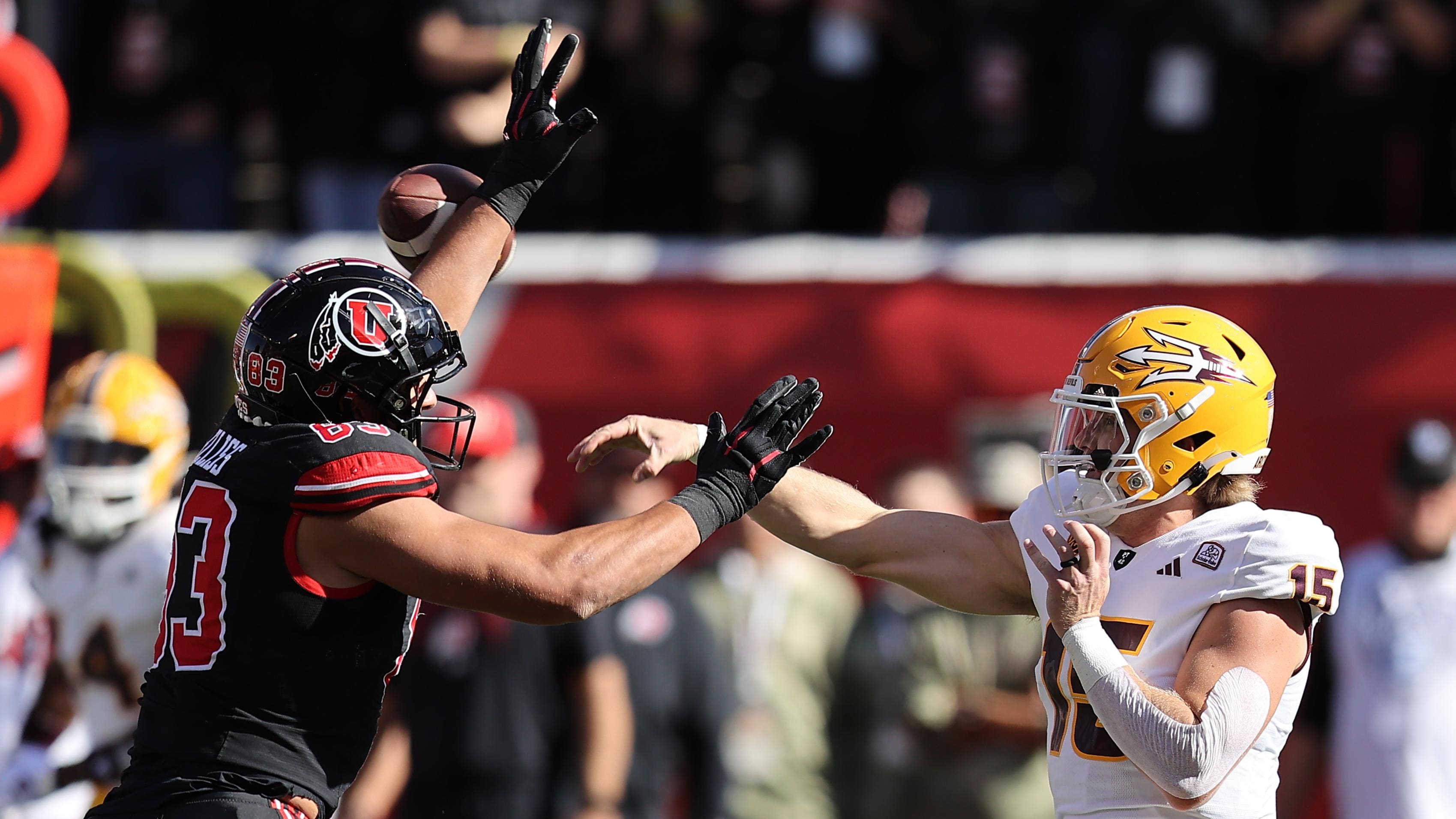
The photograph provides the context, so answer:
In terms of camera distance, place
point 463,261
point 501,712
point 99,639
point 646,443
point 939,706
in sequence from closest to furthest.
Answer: point 646,443 → point 463,261 → point 99,639 → point 501,712 → point 939,706

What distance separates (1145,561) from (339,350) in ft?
5.74

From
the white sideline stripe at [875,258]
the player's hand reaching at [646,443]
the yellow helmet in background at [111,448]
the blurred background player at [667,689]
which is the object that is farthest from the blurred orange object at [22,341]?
the player's hand reaching at [646,443]

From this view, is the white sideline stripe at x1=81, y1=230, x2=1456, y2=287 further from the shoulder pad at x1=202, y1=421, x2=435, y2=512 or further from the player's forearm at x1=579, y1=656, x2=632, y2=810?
the shoulder pad at x1=202, y1=421, x2=435, y2=512

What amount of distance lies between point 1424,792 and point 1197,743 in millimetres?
3601

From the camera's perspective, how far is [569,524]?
297 inches

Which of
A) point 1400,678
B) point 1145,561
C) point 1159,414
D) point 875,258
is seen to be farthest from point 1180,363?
point 875,258

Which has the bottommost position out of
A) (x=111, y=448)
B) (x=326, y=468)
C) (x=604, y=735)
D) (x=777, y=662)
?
(x=777, y=662)

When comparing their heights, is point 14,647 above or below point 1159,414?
below

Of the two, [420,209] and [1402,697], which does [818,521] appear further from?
[1402,697]

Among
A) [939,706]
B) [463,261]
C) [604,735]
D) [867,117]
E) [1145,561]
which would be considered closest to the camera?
[1145,561]

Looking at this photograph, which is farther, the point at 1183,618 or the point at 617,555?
the point at 1183,618

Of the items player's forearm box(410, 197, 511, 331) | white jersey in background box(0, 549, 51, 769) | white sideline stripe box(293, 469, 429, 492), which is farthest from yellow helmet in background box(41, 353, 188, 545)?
white sideline stripe box(293, 469, 429, 492)

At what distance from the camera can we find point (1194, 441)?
3832mm

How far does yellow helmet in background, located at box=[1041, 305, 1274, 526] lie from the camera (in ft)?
12.6
